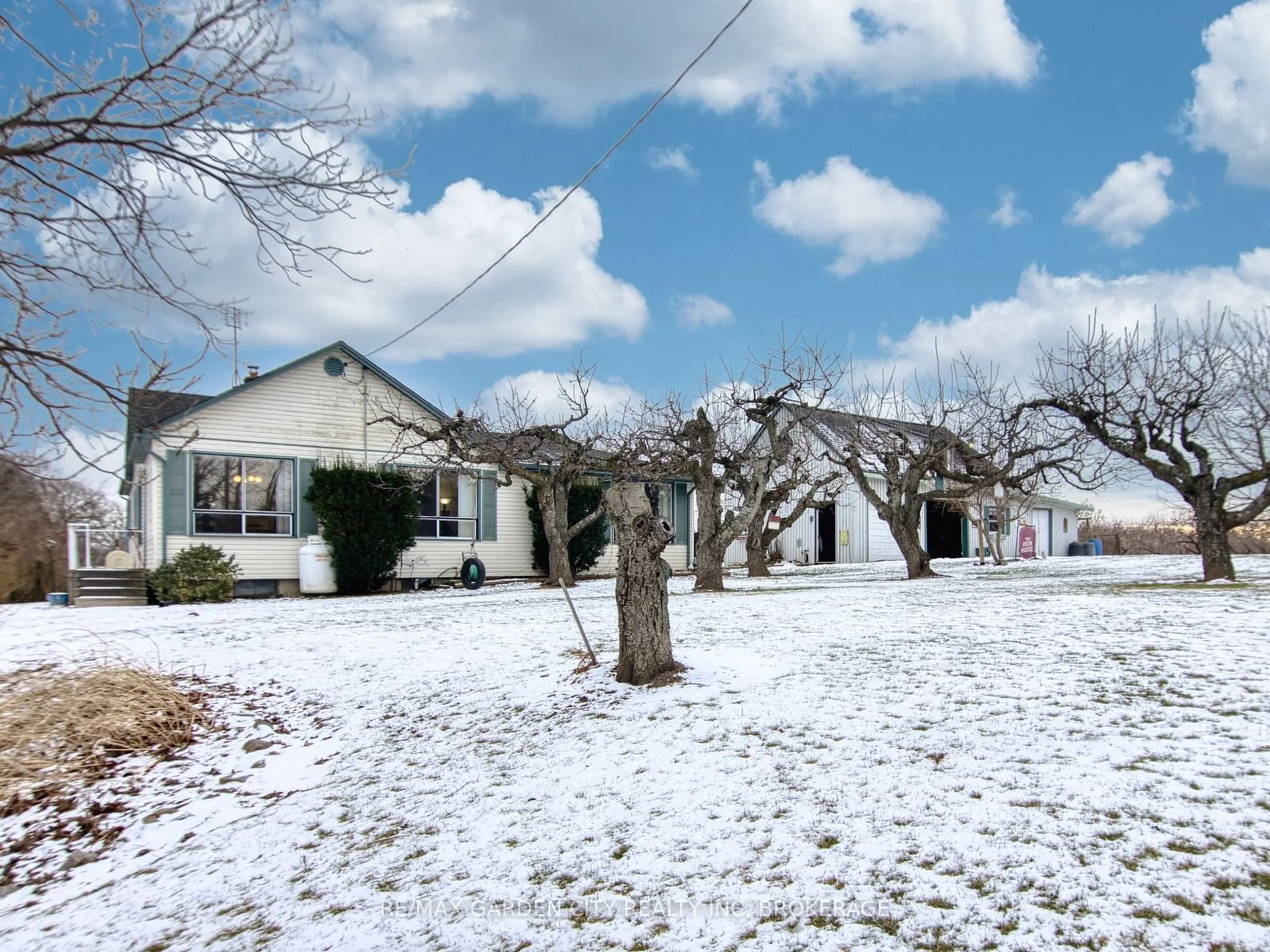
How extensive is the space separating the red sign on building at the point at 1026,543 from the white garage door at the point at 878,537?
158 inches

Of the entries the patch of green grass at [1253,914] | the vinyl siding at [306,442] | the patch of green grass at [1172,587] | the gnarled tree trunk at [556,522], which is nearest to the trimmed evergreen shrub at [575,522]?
the vinyl siding at [306,442]

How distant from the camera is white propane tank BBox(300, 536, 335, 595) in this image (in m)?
16.0

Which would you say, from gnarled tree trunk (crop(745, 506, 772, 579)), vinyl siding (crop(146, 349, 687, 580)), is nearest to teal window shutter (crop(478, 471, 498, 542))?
vinyl siding (crop(146, 349, 687, 580))

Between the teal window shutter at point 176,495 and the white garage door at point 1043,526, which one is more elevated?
the teal window shutter at point 176,495

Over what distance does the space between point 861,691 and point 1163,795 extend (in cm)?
200

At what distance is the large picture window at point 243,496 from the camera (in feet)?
52.0

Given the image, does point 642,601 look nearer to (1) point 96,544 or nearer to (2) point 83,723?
(2) point 83,723

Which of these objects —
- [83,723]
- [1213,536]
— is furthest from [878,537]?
[83,723]

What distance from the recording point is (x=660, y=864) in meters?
3.11

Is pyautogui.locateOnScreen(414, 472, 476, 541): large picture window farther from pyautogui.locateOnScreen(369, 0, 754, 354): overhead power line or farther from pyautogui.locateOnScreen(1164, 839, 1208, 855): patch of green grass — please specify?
pyautogui.locateOnScreen(1164, 839, 1208, 855): patch of green grass

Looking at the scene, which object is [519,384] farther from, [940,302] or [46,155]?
[46,155]

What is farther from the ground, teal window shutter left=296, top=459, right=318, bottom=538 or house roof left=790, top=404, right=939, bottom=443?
house roof left=790, top=404, right=939, bottom=443

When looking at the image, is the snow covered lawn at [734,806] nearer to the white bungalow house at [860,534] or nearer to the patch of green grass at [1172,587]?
the patch of green grass at [1172,587]

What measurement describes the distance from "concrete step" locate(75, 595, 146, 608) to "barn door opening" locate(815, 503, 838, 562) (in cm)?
2127
